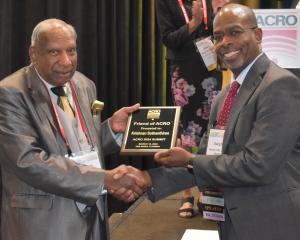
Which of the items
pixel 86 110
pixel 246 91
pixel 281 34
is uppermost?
Result: pixel 281 34

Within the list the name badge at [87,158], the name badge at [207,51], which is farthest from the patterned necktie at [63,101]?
the name badge at [207,51]

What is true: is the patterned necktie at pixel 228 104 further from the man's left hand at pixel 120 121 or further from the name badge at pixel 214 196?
the man's left hand at pixel 120 121

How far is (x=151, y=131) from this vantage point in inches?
123

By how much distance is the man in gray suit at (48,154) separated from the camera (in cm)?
278

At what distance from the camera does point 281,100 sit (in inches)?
101

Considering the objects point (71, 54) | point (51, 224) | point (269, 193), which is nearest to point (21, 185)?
point (51, 224)

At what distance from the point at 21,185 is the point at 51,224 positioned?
0.22m

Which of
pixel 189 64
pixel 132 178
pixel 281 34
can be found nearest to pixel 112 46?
pixel 189 64

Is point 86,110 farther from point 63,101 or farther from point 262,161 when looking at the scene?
point 262,161

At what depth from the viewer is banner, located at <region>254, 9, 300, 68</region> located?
359 cm

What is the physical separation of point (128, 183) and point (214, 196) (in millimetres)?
452

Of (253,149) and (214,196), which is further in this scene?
(214,196)

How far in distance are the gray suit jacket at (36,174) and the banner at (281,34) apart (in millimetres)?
1369

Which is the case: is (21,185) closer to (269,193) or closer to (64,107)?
(64,107)
